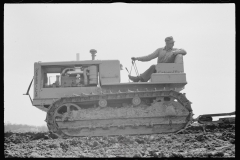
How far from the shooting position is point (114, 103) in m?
9.21

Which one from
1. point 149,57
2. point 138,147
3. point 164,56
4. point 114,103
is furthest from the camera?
point 149,57

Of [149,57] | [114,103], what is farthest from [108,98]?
[149,57]

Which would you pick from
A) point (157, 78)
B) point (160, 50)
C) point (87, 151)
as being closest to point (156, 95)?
point (157, 78)

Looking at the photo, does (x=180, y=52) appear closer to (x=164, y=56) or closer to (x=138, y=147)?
(x=164, y=56)

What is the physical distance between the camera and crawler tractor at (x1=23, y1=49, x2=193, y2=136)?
28.5 ft

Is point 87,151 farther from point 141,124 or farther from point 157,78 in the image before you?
point 157,78

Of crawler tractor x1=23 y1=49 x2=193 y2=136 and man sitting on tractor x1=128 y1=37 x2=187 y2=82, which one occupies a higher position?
man sitting on tractor x1=128 y1=37 x2=187 y2=82

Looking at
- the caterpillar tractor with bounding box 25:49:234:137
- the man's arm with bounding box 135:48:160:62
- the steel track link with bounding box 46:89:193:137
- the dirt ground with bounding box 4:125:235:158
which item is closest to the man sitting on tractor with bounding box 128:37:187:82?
the man's arm with bounding box 135:48:160:62

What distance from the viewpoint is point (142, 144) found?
23.4 feet

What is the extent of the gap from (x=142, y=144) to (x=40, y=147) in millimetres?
2583

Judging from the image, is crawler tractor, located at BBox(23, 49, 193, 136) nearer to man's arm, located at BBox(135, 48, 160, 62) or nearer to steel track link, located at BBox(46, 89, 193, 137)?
steel track link, located at BBox(46, 89, 193, 137)

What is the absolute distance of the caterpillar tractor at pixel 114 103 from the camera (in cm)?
868

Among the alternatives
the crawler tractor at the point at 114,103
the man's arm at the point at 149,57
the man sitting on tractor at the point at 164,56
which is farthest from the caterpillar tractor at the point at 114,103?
the man's arm at the point at 149,57

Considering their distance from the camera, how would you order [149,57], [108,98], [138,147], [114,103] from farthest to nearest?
[149,57] < [114,103] < [108,98] < [138,147]
